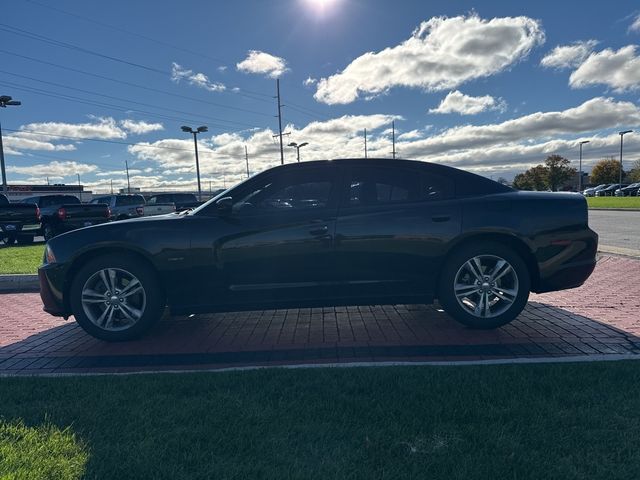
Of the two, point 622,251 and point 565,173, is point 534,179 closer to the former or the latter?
point 565,173

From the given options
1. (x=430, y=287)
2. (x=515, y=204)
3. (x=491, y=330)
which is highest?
(x=515, y=204)

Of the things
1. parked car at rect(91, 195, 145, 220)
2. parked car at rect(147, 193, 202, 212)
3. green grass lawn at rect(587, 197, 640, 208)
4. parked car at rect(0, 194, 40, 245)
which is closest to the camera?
parked car at rect(0, 194, 40, 245)

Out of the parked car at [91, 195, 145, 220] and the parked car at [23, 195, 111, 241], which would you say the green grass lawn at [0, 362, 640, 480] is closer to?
the parked car at [23, 195, 111, 241]

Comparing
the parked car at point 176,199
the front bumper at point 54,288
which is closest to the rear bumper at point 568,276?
the front bumper at point 54,288

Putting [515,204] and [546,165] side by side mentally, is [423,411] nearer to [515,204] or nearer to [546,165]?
[515,204]

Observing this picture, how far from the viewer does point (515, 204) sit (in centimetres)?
423

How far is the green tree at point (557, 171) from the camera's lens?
8762 cm

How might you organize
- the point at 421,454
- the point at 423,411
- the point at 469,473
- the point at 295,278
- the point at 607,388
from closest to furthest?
the point at 469,473
the point at 421,454
the point at 423,411
the point at 607,388
the point at 295,278

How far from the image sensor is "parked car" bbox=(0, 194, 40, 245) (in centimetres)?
1311

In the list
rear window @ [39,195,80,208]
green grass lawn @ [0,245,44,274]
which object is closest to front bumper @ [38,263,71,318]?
green grass lawn @ [0,245,44,274]

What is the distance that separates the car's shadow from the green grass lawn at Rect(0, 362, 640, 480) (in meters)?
0.43

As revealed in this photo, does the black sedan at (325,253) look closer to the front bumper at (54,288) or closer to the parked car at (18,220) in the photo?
the front bumper at (54,288)

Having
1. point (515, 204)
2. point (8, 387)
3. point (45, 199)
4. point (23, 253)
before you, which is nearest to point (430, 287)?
point (515, 204)

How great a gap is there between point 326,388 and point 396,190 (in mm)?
2132
